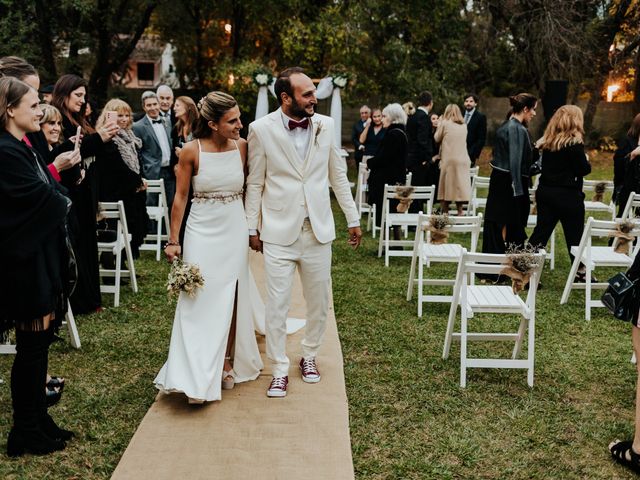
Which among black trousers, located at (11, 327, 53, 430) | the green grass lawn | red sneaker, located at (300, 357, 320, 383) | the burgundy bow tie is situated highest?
the burgundy bow tie

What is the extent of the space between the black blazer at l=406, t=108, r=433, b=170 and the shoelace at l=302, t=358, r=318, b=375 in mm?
6642

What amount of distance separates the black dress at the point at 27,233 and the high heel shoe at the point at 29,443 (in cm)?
63

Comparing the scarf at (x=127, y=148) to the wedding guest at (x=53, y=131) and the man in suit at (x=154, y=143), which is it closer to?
the man in suit at (x=154, y=143)

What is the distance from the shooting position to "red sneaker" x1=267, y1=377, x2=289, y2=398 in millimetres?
4641

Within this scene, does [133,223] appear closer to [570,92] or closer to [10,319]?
[10,319]

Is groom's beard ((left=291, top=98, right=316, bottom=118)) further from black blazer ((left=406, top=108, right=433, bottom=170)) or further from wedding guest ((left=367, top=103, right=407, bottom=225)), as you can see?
black blazer ((left=406, top=108, right=433, bottom=170))

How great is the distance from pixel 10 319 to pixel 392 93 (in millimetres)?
Answer: 16799

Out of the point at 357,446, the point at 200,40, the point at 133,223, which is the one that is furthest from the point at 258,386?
the point at 200,40

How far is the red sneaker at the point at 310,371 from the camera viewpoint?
4.93 m

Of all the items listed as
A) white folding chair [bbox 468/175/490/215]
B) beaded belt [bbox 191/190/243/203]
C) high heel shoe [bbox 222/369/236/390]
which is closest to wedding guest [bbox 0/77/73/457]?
beaded belt [bbox 191/190/243/203]

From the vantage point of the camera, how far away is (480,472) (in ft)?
12.6

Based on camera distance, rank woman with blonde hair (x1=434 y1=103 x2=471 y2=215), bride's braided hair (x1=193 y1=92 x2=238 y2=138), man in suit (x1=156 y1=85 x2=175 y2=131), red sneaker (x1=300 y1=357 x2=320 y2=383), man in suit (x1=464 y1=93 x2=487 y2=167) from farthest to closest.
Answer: man in suit (x1=464 y1=93 x2=487 y2=167) → woman with blonde hair (x1=434 y1=103 x2=471 y2=215) → man in suit (x1=156 y1=85 x2=175 y2=131) → red sneaker (x1=300 y1=357 x2=320 y2=383) → bride's braided hair (x1=193 y1=92 x2=238 y2=138)

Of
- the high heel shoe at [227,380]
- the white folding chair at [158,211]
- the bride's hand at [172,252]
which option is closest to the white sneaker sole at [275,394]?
the high heel shoe at [227,380]

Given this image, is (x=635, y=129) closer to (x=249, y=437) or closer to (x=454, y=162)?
(x=454, y=162)
